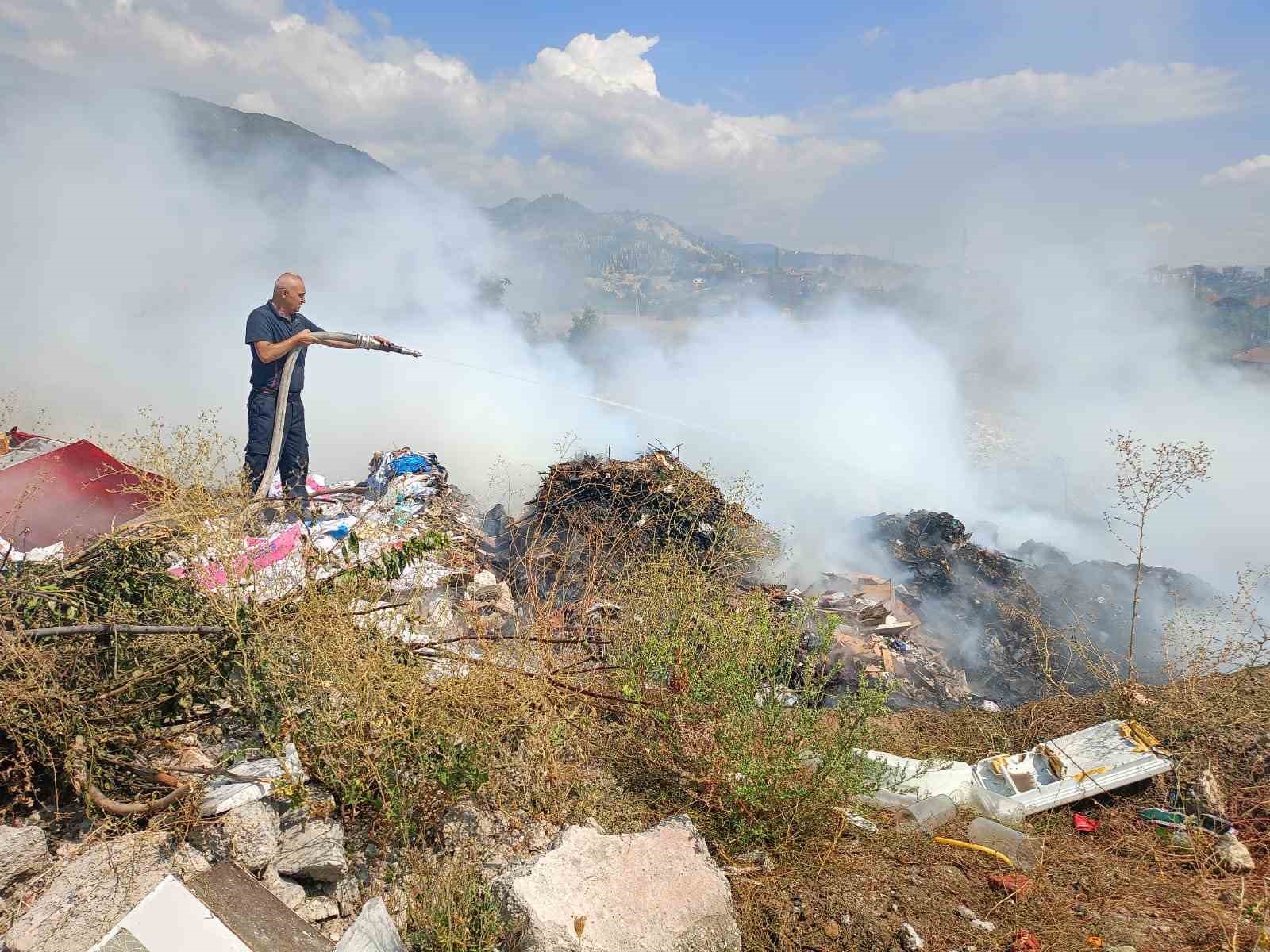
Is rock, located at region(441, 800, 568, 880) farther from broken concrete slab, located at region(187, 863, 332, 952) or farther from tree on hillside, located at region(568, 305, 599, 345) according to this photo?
tree on hillside, located at region(568, 305, 599, 345)

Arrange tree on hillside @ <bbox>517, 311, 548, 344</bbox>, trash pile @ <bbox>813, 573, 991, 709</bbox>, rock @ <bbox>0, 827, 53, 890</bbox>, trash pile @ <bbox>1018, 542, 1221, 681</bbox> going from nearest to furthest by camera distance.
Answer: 1. rock @ <bbox>0, 827, 53, 890</bbox>
2. trash pile @ <bbox>813, 573, 991, 709</bbox>
3. trash pile @ <bbox>1018, 542, 1221, 681</bbox>
4. tree on hillside @ <bbox>517, 311, 548, 344</bbox>

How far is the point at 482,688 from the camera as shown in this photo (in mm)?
2604

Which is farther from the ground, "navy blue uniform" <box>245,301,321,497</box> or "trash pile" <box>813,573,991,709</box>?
"navy blue uniform" <box>245,301,321,497</box>

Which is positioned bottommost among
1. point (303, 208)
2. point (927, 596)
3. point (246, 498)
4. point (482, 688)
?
point (927, 596)

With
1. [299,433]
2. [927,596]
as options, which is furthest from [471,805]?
[927,596]

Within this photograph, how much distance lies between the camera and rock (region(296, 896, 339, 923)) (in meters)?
2.17

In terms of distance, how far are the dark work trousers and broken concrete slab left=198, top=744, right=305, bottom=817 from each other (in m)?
2.93

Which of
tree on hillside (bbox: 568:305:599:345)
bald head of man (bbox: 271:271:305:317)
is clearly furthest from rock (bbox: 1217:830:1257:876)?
tree on hillside (bbox: 568:305:599:345)

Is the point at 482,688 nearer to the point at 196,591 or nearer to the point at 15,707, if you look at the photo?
the point at 196,591

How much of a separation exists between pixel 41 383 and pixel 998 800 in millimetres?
11843

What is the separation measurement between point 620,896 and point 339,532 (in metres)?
3.66

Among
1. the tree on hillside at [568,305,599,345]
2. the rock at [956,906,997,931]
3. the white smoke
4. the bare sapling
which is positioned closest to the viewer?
the rock at [956,906,997,931]

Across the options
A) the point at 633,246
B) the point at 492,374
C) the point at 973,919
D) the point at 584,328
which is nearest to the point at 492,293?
the point at 584,328

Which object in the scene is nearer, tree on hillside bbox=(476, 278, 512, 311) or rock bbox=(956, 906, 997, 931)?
rock bbox=(956, 906, 997, 931)
